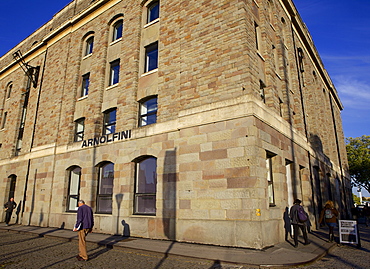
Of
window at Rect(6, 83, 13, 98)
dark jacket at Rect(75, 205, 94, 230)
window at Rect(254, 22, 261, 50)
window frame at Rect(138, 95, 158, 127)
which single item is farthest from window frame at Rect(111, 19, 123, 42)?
window at Rect(6, 83, 13, 98)

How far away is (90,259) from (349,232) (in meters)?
9.16

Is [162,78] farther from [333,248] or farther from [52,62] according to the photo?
[52,62]

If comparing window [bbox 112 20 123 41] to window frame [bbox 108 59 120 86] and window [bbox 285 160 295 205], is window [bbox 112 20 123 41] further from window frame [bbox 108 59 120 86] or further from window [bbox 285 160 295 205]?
window [bbox 285 160 295 205]

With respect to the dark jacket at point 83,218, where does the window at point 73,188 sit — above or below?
above

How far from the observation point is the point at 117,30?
17.0 meters

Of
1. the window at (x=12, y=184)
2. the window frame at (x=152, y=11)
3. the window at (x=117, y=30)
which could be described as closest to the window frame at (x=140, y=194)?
the window frame at (x=152, y=11)

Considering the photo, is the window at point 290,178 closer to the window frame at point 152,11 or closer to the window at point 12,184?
the window frame at point 152,11

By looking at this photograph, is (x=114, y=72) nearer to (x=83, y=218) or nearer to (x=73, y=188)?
(x=73, y=188)

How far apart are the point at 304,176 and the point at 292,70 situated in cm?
673

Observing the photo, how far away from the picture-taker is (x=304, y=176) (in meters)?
15.0

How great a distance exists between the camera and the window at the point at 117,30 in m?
16.7

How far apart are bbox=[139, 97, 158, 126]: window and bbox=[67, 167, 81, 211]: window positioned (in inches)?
210

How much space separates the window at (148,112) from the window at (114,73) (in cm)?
316

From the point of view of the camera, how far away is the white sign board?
976 cm
